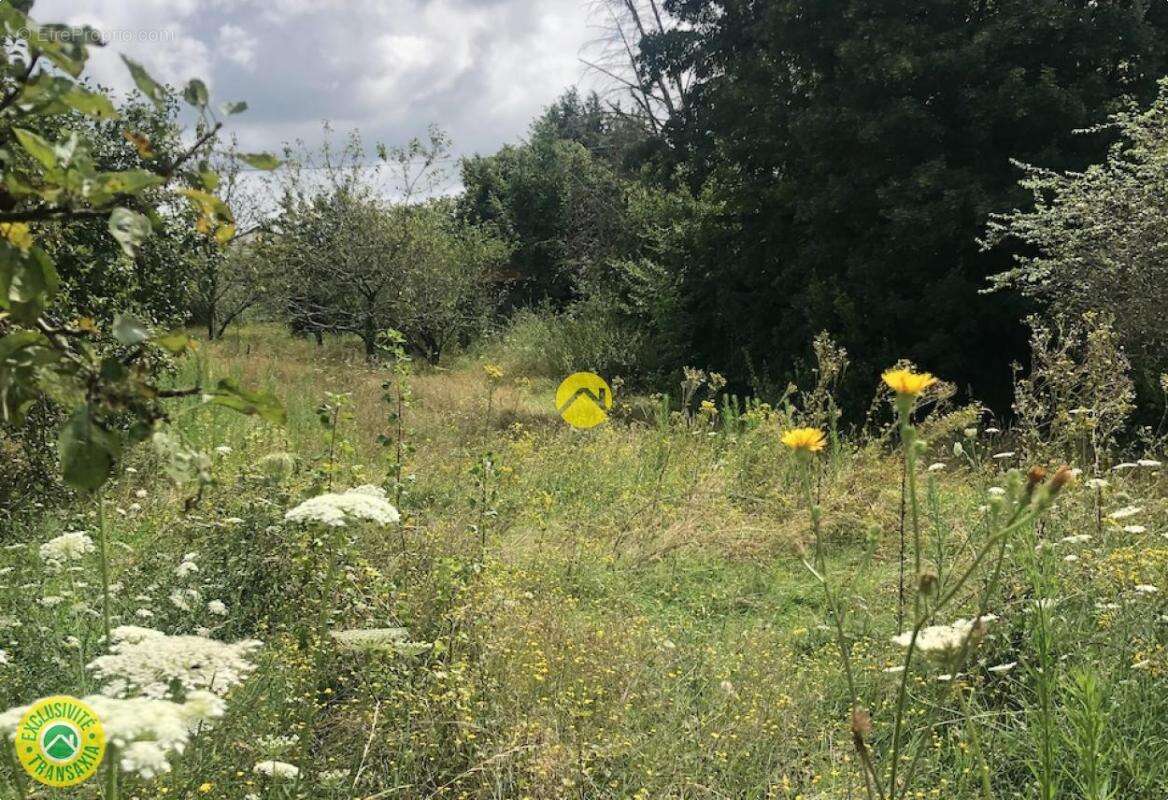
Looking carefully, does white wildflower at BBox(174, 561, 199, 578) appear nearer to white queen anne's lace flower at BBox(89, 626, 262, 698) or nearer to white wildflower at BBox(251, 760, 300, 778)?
white wildflower at BBox(251, 760, 300, 778)

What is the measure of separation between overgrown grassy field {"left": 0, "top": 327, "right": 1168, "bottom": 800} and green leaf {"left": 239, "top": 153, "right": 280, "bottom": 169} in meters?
0.32

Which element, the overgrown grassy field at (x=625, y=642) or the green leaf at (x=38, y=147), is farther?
the overgrown grassy field at (x=625, y=642)

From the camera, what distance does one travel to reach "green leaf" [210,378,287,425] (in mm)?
828

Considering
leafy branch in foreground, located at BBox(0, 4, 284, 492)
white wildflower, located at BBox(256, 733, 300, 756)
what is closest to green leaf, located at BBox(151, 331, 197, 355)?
leafy branch in foreground, located at BBox(0, 4, 284, 492)

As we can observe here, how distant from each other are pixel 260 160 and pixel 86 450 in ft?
1.19

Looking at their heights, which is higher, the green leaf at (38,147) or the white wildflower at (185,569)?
the green leaf at (38,147)

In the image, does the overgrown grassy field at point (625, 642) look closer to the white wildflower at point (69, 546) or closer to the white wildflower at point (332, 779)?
the white wildflower at point (332, 779)

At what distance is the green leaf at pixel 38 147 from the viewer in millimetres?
699

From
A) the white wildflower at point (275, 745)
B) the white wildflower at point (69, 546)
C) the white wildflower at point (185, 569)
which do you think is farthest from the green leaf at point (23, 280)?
the white wildflower at point (185, 569)

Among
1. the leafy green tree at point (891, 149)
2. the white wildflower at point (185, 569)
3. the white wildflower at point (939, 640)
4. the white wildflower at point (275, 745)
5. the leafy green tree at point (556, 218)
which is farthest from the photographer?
the leafy green tree at point (556, 218)

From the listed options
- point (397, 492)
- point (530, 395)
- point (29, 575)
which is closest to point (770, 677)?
point (397, 492)

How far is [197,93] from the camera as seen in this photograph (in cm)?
82

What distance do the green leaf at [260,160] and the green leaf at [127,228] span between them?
159 millimetres

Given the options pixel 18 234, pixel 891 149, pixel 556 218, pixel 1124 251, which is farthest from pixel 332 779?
pixel 556 218
